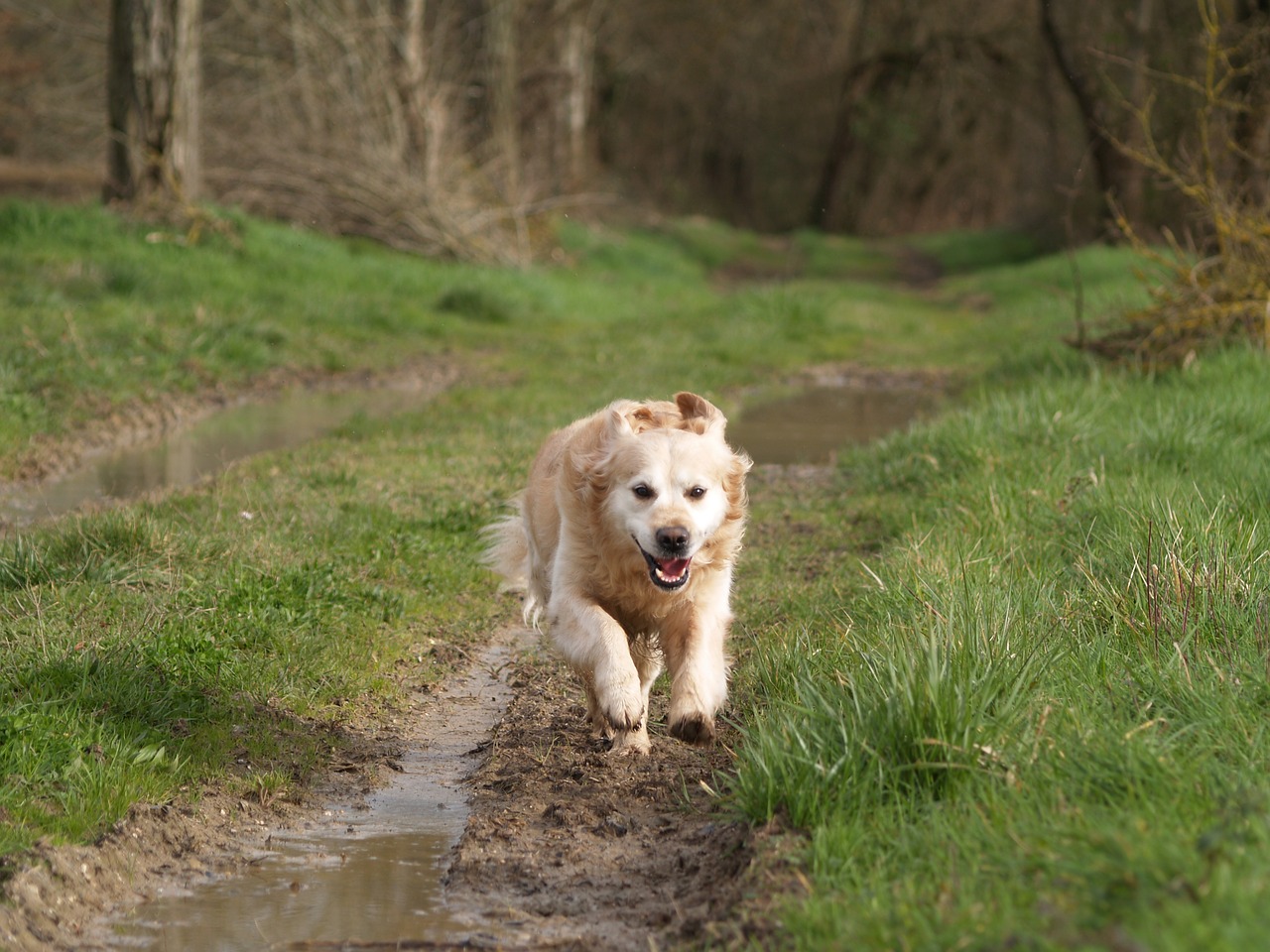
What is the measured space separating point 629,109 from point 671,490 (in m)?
42.9

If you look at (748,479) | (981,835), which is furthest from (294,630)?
(748,479)

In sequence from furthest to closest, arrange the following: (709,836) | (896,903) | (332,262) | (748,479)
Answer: (332,262) < (748,479) < (709,836) < (896,903)

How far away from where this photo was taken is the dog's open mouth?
14.4ft

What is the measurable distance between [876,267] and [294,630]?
2781 cm

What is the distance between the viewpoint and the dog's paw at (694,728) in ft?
14.3

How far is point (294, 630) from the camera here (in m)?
5.32

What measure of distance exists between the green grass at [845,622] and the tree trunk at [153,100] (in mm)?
2782

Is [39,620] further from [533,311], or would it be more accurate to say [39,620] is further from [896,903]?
[533,311]

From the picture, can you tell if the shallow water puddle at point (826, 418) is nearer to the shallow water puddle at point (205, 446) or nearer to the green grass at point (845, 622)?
the green grass at point (845, 622)

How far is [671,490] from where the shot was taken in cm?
447

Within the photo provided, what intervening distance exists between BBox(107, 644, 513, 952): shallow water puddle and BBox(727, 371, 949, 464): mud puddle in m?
5.78

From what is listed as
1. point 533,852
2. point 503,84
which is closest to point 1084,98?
point 503,84

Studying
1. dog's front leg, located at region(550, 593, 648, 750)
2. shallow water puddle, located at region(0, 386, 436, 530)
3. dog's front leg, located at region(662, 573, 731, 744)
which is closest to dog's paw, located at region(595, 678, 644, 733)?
dog's front leg, located at region(550, 593, 648, 750)

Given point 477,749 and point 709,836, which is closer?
point 709,836
